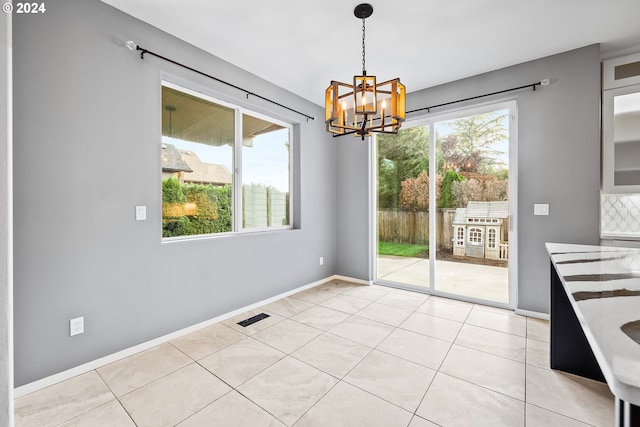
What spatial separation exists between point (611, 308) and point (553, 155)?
2.73 metres

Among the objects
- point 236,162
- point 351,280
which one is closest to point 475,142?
point 351,280

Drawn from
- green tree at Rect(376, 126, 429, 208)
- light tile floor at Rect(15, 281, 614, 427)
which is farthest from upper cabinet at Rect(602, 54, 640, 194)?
green tree at Rect(376, 126, 429, 208)

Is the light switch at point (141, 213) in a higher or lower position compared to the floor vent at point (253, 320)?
higher

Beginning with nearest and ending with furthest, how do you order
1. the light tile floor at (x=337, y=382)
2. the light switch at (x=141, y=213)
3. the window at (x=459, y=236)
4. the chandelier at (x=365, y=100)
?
the light tile floor at (x=337, y=382) → the chandelier at (x=365, y=100) → the light switch at (x=141, y=213) → the window at (x=459, y=236)

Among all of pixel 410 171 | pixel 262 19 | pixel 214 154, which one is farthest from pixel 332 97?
pixel 410 171

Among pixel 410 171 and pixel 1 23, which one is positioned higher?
pixel 1 23

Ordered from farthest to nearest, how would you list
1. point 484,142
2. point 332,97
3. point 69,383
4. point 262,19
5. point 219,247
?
point 484,142, point 219,247, point 262,19, point 332,97, point 69,383

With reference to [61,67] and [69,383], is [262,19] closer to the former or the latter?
[61,67]

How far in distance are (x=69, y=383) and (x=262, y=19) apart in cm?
313

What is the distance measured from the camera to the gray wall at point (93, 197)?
1827 mm

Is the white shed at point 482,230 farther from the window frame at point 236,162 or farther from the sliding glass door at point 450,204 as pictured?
the window frame at point 236,162

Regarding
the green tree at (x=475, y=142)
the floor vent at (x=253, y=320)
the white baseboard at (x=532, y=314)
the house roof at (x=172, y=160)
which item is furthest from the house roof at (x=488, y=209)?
the house roof at (x=172, y=160)

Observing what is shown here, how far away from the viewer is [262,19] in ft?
7.64

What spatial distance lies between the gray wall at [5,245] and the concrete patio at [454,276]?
385cm
